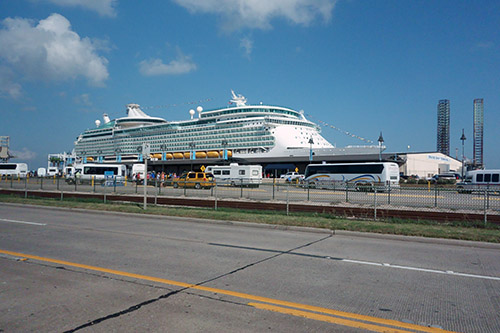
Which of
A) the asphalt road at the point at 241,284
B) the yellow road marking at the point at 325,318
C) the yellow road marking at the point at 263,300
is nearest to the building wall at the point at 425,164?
the asphalt road at the point at 241,284

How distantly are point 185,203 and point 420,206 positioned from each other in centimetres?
1169

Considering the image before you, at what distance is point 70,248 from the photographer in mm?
8234

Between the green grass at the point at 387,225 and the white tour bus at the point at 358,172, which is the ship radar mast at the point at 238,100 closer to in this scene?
the white tour bus at the point at 358,172

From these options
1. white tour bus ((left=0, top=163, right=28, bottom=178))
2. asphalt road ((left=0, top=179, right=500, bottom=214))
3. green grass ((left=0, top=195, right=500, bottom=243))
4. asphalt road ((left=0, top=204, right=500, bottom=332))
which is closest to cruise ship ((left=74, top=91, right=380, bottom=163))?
white tour bus ((left=0, top=163, right=28, bottom=178))

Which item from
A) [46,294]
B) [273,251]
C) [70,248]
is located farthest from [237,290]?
[70,248]

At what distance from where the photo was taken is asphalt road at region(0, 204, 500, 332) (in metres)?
4.30

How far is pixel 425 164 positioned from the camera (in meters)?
68.8

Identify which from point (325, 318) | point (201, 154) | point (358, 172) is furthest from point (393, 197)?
point (201, 154)

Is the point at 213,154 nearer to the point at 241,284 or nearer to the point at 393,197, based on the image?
the point at 393,197

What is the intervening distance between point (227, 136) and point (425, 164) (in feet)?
130

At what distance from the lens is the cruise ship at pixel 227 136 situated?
74688mm

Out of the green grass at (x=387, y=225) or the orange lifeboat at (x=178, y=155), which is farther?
the orange lifeboat at (x=178, y=155)

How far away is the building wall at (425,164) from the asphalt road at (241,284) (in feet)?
200

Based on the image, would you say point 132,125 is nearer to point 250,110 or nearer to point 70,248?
point 250,110
